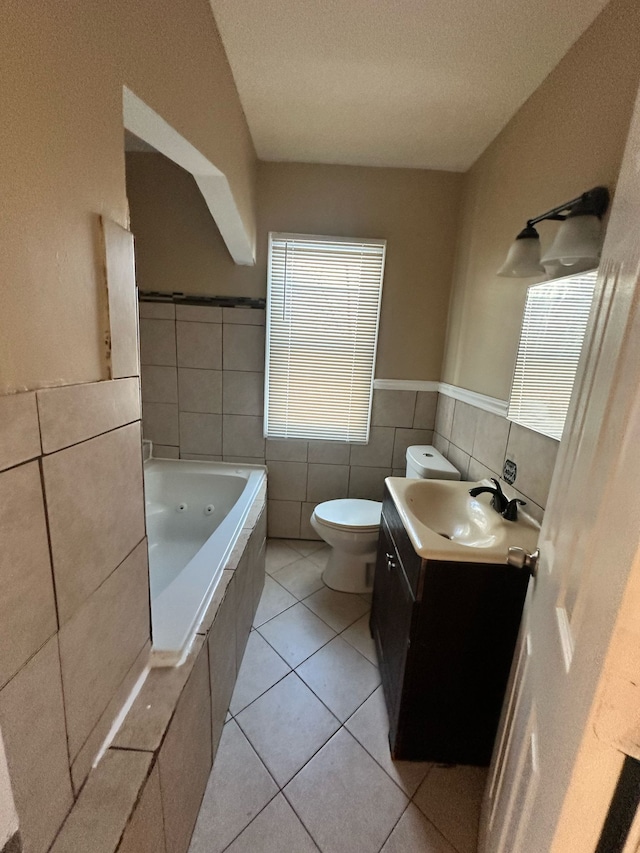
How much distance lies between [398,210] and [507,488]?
1645mm

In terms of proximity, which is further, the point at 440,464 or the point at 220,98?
the point at 440,464

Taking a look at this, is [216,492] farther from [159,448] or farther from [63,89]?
[63,89]

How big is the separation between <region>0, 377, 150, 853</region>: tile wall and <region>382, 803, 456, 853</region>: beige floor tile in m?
0.89

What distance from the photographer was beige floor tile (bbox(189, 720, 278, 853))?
1018 mm

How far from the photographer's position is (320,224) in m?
2.09

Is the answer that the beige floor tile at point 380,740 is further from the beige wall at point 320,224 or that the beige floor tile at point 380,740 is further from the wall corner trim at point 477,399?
the beige wall at point 320,224

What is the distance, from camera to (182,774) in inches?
36.8

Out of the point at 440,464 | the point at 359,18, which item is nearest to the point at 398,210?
the point at 359,18

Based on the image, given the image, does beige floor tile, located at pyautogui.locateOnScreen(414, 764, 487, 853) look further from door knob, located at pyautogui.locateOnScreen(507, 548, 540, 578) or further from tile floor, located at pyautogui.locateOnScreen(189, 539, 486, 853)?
door knob, located at pyautogui.locateOnScreen(507, 548, 540, 578)

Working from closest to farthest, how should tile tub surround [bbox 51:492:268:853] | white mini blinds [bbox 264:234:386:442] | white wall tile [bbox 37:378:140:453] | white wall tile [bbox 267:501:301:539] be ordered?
white wall tile [bbox 37:378:140:453] < tile tub surround [bbox 51:492:268:853] < white mini blinds [bbox 264:234:386:442] < white wall tile [bbox 267:501:301:539]

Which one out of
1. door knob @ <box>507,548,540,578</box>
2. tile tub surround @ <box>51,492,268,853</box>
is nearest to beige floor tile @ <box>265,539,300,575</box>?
tile tub surround @ <box>51,492,268,853</box>

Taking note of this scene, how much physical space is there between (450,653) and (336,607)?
91cm

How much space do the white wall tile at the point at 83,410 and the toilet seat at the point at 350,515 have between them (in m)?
1.30

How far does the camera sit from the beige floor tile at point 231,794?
3.34 feet
